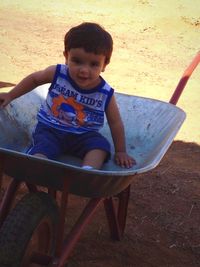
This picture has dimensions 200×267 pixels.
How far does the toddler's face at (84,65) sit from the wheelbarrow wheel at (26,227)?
678 millimetres

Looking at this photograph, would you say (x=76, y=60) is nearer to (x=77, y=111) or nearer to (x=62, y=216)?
(x=77, y=111)

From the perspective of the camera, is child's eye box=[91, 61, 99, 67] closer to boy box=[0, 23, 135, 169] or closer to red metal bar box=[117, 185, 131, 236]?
boy box=[0, 23, 135, 169]

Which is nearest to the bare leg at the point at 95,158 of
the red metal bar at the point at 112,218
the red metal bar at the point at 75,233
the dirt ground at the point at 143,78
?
the red metal bar at the point at 75,233

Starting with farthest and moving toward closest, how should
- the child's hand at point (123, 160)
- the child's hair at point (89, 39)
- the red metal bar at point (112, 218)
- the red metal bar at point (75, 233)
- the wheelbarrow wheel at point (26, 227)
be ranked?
the red metal bar at point (112, 218) → the child's hand at point (123, 160) → the child's hair at point (89, 39) → the red metal bar at point (75, 233) → the wheelbarrow wheel at point (26, 227)

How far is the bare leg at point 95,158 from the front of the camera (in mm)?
2371

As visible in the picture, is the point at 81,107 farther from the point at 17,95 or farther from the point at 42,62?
the point at 42,62

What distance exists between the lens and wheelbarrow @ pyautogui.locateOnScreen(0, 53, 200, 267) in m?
1.89

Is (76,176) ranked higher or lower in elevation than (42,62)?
higher

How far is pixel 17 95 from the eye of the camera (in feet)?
8.33

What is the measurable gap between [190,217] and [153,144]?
0.96 meters

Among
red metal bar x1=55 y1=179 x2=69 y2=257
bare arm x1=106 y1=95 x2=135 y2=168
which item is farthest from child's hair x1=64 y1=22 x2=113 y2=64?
red metal bar x1=55 y1=179 x2=69 y2=257

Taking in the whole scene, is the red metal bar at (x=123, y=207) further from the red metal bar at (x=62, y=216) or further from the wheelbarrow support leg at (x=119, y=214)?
the red metal bar at (x=62, y=216)

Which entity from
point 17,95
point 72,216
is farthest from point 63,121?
point 72,216

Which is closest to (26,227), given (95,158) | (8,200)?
(8,200)
